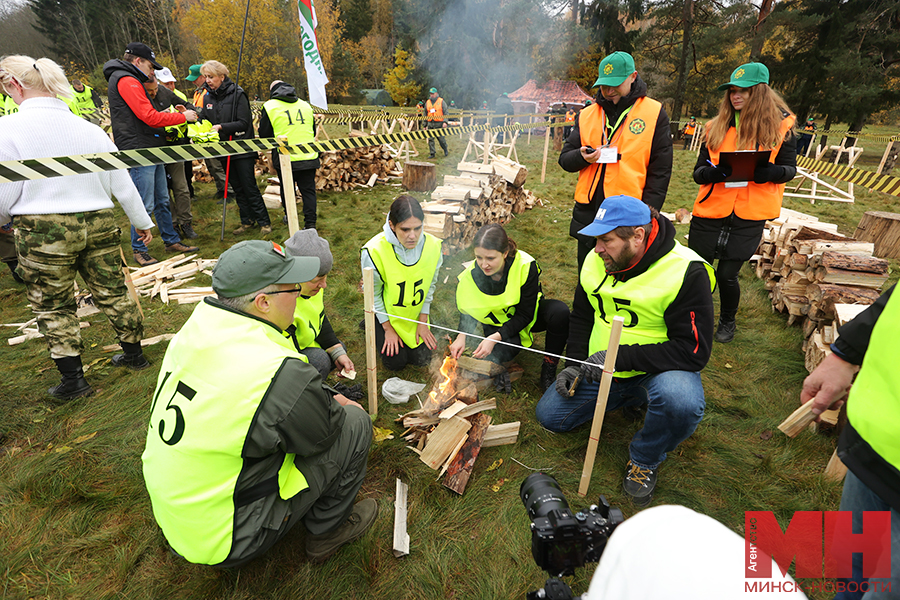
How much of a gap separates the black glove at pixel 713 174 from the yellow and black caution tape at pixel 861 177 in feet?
6.54

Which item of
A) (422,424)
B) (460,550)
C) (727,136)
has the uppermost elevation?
(727,136)

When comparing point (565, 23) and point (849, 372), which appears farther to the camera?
point (565, 23)

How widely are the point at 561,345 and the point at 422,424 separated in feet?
4.97

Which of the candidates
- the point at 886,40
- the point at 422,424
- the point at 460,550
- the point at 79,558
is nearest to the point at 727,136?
the point at 422,424

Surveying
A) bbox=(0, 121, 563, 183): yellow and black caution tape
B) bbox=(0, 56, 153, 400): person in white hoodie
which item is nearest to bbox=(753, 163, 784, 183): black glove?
bbox=(0, 121, 563, 183): yellow and black caution tape

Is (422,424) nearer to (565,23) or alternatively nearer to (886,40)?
(886,40)

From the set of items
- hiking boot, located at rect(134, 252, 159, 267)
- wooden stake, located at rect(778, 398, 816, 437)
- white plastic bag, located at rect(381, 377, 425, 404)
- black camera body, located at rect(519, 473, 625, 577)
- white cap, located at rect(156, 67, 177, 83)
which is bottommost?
white plastic bag, located at rect(381, 377, 425, 404)

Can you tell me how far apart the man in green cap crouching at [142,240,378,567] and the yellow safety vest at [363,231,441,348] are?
1604mm

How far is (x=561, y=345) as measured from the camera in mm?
3758

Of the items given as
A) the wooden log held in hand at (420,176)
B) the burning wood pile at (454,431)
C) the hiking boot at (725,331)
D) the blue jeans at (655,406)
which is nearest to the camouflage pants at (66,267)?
the burning wood pile at (454,431)

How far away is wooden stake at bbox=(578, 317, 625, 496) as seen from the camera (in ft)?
7.32

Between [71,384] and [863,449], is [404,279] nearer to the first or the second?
[71,384]

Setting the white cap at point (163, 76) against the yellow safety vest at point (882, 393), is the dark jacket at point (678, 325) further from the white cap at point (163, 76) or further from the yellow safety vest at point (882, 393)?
the white cap at point (163, 76)

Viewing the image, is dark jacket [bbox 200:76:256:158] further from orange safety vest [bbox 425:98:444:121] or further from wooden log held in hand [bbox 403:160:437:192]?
orange safety vest [bbox 425:98:444:121]
